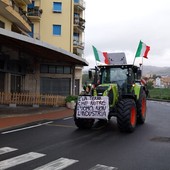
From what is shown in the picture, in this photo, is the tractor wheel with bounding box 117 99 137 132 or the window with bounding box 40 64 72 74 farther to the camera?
the window with bounding box 40 64 72 74

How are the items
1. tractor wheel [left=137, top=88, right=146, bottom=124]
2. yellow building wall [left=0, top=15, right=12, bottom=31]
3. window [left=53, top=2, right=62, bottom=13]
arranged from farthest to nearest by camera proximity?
1. window [left=53, top=2, right=62, bottom=13]
2. yellow building wall [left=0, top=15, right=12, bottom=31]
3. tractor wheel [left=137, top=88, right=146, bottom=124]

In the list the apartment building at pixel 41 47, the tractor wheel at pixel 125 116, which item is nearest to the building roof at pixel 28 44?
the apartment building at pixel 41 47

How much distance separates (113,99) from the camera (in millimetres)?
12844

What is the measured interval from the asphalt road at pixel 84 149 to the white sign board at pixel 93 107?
0.63 meters

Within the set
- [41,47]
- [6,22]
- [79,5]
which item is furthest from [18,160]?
[79,5]

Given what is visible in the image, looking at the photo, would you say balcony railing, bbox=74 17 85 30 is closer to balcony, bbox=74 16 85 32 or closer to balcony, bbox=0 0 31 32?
balcony, bbox=74 16 85 32

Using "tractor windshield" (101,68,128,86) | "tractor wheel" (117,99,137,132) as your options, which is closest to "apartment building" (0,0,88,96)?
"tractor windshield" (101,68,128,86)

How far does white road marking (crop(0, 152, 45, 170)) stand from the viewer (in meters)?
7.29

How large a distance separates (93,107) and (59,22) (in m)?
32.8

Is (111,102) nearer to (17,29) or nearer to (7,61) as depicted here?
(7,61)

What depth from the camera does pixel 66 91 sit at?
111 feet

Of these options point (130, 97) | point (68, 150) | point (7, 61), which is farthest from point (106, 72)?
point (7, 61)

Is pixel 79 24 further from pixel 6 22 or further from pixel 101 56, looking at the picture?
pixel 101 56

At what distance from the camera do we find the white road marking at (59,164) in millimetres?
7141
